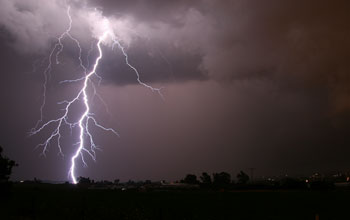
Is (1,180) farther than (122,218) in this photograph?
Yes

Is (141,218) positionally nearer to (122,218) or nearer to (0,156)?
(122,218)

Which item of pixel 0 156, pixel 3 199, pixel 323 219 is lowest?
pixel 323 219

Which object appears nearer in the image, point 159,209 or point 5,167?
point 159,209

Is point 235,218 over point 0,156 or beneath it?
beneath

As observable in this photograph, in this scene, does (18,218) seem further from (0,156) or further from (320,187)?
(320,187)

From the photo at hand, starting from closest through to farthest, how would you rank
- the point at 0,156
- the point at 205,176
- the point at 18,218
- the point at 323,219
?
the point at 18,218 → the point at 323,219 → the point at 0,156 → the point at 205,176

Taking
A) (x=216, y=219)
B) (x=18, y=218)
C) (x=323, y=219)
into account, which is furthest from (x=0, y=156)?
(x=323, y=219)

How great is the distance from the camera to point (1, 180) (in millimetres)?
30203

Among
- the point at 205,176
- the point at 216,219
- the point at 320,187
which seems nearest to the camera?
the point at 216,219

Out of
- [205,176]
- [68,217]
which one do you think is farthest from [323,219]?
[205,176]

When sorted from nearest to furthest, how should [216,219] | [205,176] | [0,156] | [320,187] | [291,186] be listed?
[216,219], [0,156], [320,187], [291,186], [205,176]

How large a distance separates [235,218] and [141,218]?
586 centimetres

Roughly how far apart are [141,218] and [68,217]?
3710mm

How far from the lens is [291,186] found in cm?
8394
